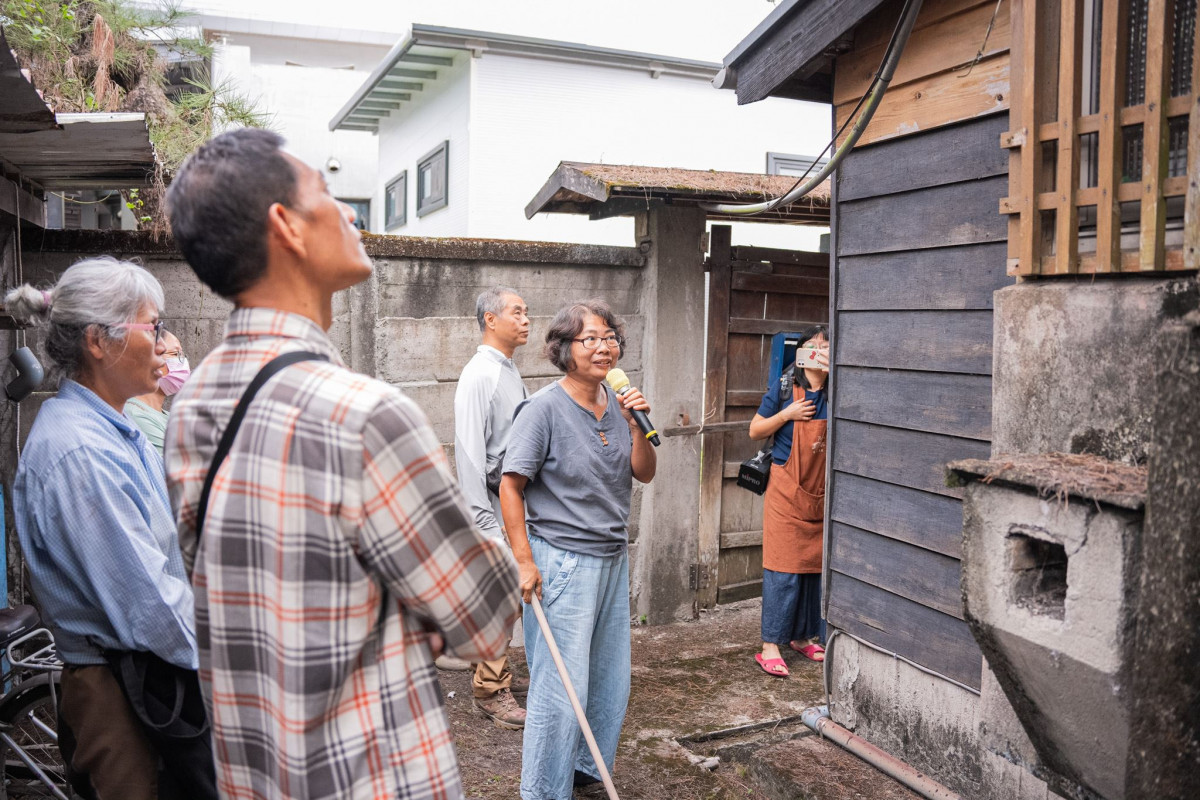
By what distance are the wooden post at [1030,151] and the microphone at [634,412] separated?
158cm

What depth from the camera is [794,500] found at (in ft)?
19.1

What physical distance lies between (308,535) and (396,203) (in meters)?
14.4

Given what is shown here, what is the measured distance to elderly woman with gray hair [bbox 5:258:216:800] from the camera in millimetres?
2354

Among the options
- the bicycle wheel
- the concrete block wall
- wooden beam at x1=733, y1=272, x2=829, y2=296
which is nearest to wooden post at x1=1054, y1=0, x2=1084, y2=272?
the concrete block wall

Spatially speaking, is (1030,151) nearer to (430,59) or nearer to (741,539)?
(741,539)

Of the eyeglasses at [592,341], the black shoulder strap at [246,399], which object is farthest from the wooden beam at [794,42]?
the black shoulder strap at [246,399]

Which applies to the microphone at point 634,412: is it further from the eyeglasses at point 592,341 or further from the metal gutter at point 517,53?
the metal gutter at point 517,53

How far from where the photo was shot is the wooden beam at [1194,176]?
97.8 inches

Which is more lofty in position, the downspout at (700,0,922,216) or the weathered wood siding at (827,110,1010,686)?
the downspout at (700,0,922,216)

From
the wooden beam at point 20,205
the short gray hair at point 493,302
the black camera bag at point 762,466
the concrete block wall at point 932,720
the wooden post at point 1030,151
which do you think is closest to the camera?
the wooden post at point 1030,151

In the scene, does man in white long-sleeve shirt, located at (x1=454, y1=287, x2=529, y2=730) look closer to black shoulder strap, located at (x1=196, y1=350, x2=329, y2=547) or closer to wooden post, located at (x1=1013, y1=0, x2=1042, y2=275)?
wooden post, located at (x1=1013, y1=0, x2=1042, y2=275)

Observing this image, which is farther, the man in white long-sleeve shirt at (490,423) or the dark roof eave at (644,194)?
the dark roof eave at (644,194)

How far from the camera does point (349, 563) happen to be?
146cm

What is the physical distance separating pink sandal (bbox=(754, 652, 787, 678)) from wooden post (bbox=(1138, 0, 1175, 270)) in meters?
3.76
